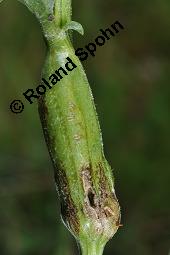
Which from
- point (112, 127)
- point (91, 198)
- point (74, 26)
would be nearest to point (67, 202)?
point (91, 198)

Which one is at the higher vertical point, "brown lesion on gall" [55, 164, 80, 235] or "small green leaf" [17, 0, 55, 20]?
"small green leaf" [17, 0, 55, 20]

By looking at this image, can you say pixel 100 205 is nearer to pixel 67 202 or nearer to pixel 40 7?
pixel 67 202

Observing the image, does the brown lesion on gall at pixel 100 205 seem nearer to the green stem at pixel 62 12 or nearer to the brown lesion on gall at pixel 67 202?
the brown lesion on gall at pixel 67 202

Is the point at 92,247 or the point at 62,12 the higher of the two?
the point at 62,12

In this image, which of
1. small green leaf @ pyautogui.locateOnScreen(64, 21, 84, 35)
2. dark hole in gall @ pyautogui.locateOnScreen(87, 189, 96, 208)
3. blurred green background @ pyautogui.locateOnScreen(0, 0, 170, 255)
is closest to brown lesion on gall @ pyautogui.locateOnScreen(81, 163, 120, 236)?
dark hole in gall @ pyautogui.locateOnScreen(87, 189, 96, 208)

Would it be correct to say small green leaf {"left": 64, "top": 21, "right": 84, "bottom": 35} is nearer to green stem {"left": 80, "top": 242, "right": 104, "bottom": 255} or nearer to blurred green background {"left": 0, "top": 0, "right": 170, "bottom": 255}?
green stem {"left": 80, "top": 242, "right": 104, "bottom": 255}

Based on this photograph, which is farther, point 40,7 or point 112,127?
point 112,127

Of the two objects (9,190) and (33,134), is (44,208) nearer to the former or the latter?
(9,190)

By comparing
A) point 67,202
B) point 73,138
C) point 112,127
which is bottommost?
point 67,202

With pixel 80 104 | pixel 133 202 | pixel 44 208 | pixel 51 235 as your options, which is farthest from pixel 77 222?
pixel 133 202
